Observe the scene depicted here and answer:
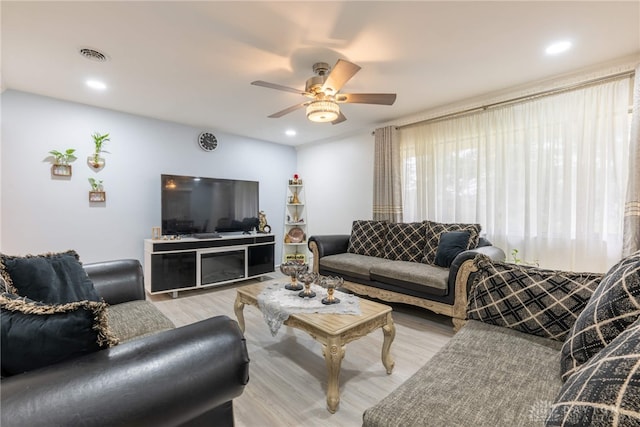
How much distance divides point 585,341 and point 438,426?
0.63m

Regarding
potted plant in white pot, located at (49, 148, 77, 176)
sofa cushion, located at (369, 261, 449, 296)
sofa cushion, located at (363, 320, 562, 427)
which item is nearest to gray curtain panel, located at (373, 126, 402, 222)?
sofa cushion, located at (369, 261, 449, 296)

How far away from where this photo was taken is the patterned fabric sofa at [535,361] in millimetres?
598

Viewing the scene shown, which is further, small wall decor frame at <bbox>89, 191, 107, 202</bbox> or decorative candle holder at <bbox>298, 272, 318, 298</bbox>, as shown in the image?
small wall decor frame at <bbox>89, 191, 107, 202</bbox>

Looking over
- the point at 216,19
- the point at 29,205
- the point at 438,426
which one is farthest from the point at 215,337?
the point at 29,205

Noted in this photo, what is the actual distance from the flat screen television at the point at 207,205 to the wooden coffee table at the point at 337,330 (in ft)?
8.84

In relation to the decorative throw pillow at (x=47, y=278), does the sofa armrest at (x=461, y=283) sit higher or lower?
lower

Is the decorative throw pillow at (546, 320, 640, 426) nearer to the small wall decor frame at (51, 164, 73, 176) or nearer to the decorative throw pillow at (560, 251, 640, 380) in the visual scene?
the decorative throw pillow at (560, 251, 640, 380)

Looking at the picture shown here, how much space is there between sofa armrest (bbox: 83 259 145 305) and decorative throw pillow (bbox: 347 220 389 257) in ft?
8.32

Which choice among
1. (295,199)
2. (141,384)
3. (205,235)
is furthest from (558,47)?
(205,235)

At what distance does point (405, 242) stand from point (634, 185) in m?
1.99

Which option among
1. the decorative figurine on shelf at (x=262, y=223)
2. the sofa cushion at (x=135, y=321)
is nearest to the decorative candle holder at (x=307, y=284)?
the sofa cushion at (x=135, y=321)

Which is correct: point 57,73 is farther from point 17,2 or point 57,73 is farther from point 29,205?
point 29,205

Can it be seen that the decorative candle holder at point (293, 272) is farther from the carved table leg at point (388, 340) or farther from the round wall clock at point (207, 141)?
the round wall clock at point (207, 141)

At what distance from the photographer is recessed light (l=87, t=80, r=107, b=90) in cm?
277
